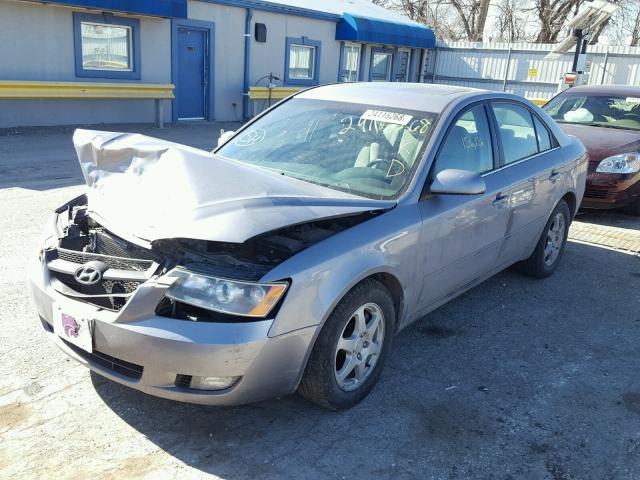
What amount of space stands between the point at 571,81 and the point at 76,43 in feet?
33.9

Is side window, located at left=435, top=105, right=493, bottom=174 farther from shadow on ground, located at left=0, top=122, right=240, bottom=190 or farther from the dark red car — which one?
shadow on ground, located at left=0, top=122, right=240, bottom=190

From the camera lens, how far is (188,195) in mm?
3033

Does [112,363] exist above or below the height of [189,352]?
below

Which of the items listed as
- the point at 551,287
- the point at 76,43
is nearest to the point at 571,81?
the point at 551,287

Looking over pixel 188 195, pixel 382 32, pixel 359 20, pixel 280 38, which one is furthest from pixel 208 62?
pixel 188 195

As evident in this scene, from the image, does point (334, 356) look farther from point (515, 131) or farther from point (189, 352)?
point (515, 131)

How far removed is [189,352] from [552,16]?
110ft

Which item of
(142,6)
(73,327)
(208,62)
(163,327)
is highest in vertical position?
(142,6)

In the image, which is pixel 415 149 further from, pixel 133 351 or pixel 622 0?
pixel 622 0

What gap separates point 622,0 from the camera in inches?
1146

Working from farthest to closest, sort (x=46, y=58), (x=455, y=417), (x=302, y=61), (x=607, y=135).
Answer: (x=302, y=61) < (x=46, y=58) < (x=607, y=135) < (x=455, y=417)

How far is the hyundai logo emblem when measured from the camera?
287 centimetres

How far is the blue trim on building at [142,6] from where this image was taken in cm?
1160

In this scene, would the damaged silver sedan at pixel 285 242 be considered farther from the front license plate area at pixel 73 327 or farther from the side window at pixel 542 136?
the side window at pixel 542 136
